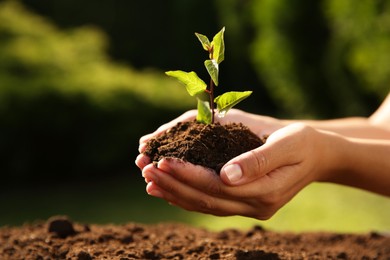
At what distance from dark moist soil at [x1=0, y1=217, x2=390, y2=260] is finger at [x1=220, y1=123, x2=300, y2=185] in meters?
0.32

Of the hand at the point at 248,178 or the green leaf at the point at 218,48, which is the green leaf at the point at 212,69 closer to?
the green leaf at the point at 218,48

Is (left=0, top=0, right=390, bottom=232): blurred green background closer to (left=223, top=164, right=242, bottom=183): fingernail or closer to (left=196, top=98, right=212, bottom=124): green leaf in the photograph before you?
(left=196, top=98, right=212, bottom=124): green leaf

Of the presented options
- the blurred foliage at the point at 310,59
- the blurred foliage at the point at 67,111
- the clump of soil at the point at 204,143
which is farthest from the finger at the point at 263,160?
the blurred foliage at the point at 310,59

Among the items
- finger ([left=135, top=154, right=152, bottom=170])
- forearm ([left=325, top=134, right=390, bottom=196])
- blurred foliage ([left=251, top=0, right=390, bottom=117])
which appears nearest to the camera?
finger ([left=135, top=154, right=152, bottom=170])

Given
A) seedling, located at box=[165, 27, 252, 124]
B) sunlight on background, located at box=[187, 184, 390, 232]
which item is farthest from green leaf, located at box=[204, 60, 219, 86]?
sunlight on background, located at box=[187, 184, 390, 232]

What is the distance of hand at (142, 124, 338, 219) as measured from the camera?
1.98m

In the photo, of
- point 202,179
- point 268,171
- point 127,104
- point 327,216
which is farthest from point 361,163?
point 127,104

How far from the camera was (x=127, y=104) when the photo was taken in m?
8.05

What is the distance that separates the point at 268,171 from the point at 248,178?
112mm

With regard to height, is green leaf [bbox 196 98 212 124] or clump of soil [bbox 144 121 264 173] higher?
green leaf [bbox 196 98 212 124]

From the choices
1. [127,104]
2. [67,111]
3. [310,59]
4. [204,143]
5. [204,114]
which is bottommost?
[204,143]

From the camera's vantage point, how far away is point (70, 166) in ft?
25.9

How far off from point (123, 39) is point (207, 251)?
1116 centimetres

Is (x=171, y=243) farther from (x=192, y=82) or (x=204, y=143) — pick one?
(x=192, y=82)
